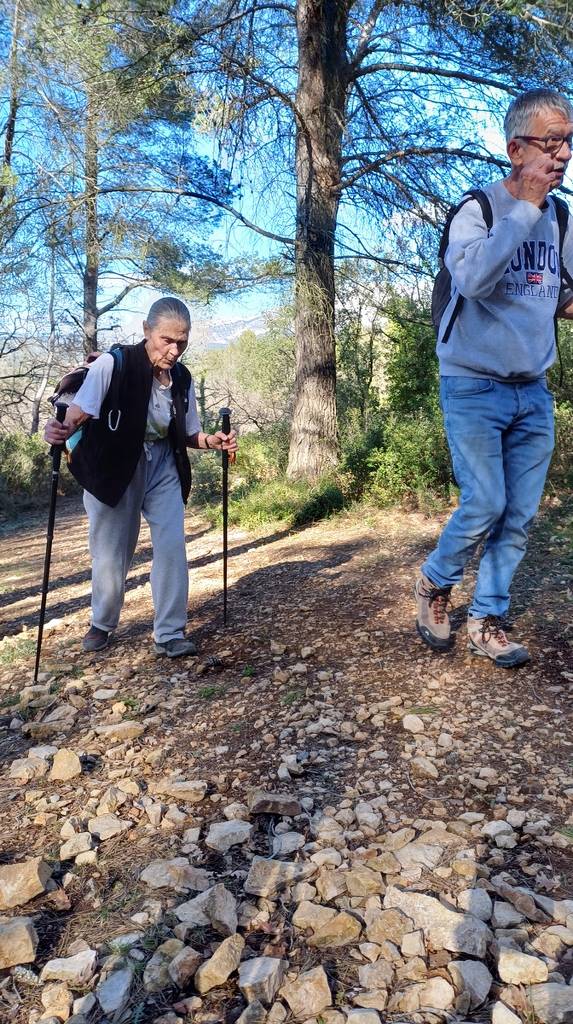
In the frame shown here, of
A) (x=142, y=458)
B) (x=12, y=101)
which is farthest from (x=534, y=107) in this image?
(x=12, y=101)

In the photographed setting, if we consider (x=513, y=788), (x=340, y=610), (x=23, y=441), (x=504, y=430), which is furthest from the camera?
(x=23, y=441)

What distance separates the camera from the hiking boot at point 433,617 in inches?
137

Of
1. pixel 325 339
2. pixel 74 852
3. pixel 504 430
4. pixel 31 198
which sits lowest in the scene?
pixel 74 852

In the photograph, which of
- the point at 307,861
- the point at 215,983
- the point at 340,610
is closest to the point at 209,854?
the point at 307,861

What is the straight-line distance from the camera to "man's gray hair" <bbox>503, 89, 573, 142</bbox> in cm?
268

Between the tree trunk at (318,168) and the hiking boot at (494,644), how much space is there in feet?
16.1

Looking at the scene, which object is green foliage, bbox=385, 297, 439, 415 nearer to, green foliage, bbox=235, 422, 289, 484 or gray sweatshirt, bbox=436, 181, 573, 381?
green foliage, bbox=235, 422, 289, 484

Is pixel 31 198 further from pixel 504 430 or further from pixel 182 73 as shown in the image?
pixel 504 430

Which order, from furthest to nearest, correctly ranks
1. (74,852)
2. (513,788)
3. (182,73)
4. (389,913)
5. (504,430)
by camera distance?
1. (182,73)
2. (504,430)
3. (513,788)
4. (74,852)
5. (389,913)

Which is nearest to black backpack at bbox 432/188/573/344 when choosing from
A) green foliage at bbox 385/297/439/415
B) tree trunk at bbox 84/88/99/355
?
green foliage at bbox 385/297/439/415

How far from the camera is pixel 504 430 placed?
3119 mm

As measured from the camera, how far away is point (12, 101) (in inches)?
482

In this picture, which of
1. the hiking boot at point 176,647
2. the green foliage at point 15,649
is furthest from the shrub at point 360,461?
the hiking boot at point 176,647

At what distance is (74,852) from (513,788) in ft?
4.68
